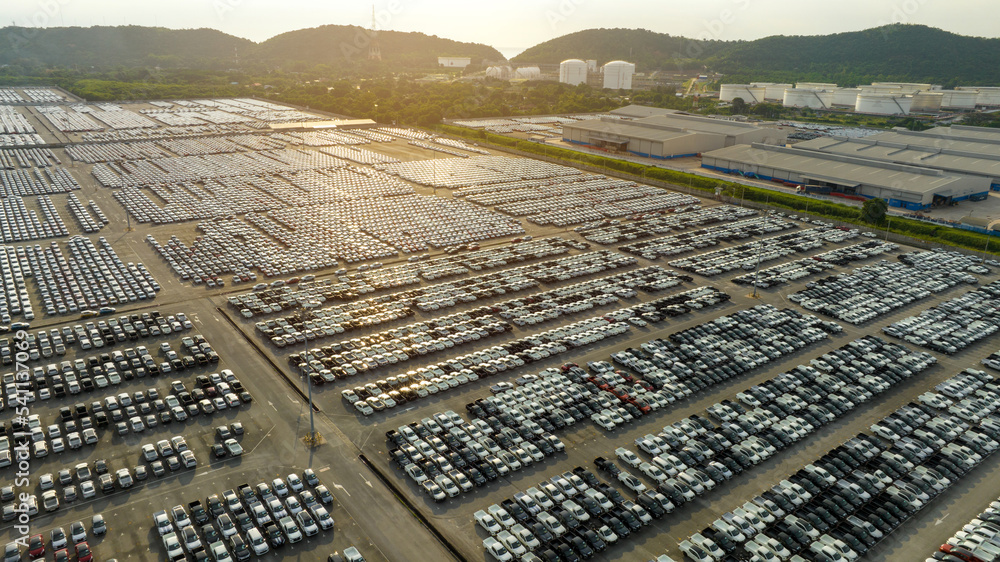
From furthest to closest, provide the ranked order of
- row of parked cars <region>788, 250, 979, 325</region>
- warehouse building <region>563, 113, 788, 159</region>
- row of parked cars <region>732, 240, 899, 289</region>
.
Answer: warehouse building <region>563, 113, 788, 159</region> → row of parked cars <region>732, 240, 899, 289</region> → row of parked cars <region>788, 250, 979, 325</region>

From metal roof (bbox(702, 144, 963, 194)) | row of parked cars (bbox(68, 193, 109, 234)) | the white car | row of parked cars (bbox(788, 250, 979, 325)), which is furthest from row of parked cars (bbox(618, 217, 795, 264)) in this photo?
row of parked cars (bbox(68, 193, 109, 234))

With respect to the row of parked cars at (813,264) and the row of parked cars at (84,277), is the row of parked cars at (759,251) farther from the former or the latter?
the row of parked cars at (84,277)

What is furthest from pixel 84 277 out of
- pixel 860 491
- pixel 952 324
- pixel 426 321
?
pixel 952 324

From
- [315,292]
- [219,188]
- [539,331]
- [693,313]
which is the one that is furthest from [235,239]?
[693,313]

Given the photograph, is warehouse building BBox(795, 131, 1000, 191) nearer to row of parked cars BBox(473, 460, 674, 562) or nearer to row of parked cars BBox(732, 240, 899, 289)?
row of parked cars BBox(732, 240, 899, 289)

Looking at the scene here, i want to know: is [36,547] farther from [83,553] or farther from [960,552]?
[960,552]

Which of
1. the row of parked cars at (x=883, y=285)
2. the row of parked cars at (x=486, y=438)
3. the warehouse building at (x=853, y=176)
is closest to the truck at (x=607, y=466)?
the row of parked cars at (x=486, y=438)
